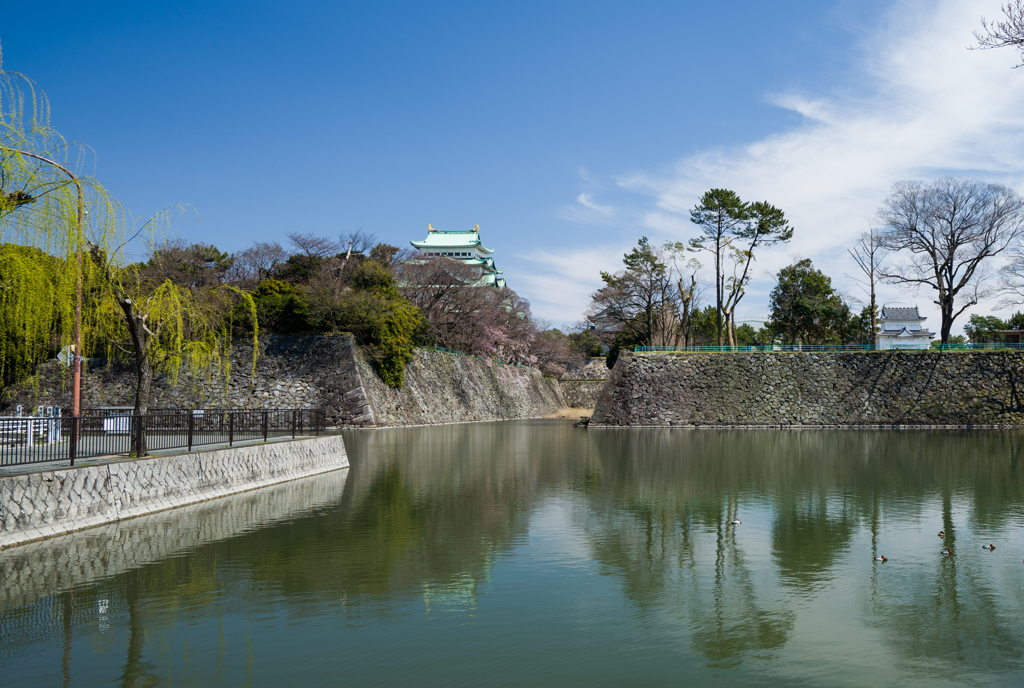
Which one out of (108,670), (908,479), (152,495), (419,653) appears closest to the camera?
(108,670)

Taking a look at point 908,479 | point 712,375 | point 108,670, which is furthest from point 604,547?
point 712,375

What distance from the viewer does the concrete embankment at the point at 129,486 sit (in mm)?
8438

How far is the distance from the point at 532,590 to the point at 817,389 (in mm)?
33665

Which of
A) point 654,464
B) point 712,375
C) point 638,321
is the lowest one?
point 654,464

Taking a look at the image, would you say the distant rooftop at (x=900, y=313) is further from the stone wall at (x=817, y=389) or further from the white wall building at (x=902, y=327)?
the stone wall at (x=817, y=389)

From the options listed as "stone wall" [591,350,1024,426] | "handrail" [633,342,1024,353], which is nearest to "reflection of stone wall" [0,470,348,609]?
"stone wall" [591,350,1024,426]

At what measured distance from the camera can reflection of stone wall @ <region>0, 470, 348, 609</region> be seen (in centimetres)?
717

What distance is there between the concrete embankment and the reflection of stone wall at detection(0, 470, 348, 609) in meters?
0.17

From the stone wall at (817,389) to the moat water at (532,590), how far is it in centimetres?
2290

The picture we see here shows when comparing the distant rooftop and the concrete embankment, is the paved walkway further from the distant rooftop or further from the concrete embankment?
the distant rooftop

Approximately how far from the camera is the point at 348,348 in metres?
31.9

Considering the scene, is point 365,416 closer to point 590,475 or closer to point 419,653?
point 590,475

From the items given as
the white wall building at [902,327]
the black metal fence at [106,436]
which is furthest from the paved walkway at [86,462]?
the white wall building at [902,327]

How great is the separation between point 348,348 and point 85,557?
78.6 ft
